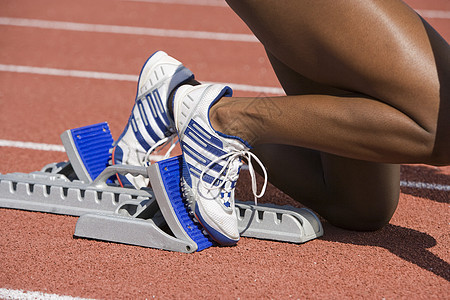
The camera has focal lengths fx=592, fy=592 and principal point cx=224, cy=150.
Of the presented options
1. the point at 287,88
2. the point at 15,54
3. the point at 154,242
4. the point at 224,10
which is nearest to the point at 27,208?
the point at 154,242

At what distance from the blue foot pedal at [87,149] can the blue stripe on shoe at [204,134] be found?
788 millimetres

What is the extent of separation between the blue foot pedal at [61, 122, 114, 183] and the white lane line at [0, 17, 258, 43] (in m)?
4.28

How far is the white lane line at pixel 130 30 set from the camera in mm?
7176

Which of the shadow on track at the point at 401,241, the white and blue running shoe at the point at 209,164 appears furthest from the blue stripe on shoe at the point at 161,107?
the shadow on track at the point at 401,241

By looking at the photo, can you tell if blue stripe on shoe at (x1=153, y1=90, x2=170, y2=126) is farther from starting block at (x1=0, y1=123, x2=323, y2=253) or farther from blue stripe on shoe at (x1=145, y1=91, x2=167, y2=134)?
starting block at (x1=0, y1=123, x2=323, y2=253)

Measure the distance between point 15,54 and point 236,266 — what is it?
4814 mm

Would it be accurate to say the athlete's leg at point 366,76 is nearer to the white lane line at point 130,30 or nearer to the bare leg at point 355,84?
the bare leg at point 355,84

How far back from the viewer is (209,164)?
228 cm

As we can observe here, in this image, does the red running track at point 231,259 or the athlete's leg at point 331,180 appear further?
the athlete's leg at point 331,180

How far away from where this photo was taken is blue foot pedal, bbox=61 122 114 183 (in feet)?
9.46

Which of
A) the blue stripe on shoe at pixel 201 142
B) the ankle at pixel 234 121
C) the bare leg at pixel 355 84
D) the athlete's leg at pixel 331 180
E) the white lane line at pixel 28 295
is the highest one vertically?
the bare leg at pixel 355 84

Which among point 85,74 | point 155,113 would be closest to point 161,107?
point 155,113

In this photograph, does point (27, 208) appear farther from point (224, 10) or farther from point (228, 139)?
point (224, 10)

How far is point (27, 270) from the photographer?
2.22m
